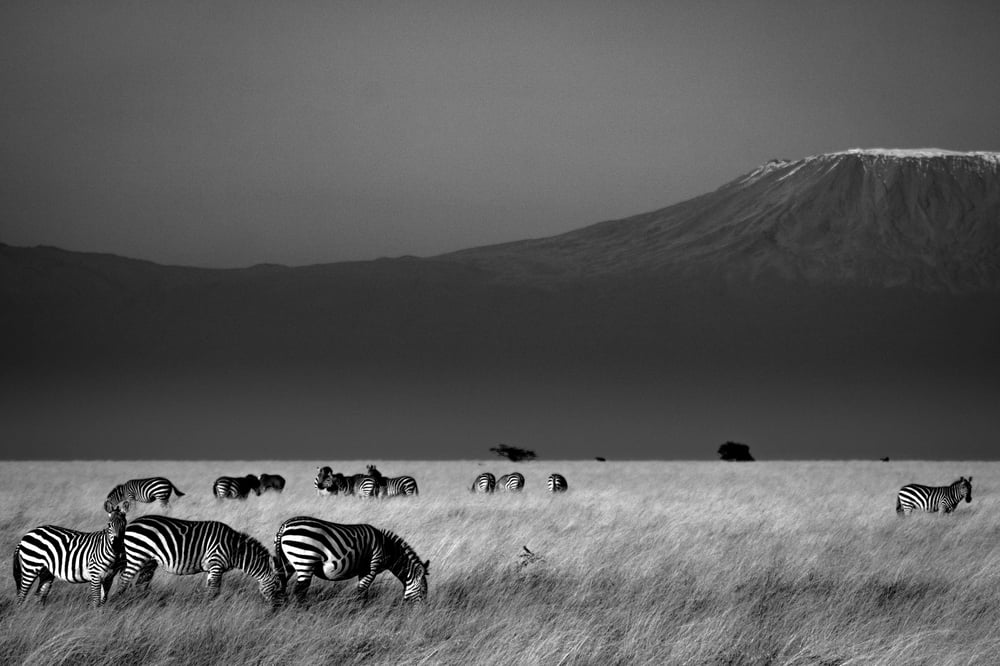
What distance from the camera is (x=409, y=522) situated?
21438mm

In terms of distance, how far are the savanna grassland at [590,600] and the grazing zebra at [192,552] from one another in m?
0.33

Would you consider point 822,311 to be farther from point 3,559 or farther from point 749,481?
point 3,559

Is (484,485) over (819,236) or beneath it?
beneath

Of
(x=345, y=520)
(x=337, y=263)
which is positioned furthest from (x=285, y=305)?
(x=345, y=520)

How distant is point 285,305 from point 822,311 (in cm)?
8283

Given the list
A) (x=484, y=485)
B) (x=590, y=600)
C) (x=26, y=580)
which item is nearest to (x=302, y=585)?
(x=26, y=580)

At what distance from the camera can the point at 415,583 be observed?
12.4m

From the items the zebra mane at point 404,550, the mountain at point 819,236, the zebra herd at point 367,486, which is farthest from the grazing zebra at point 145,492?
the mountain at point 819,236

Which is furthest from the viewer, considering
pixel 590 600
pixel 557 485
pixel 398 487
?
pixel 557 485

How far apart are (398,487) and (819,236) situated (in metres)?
134

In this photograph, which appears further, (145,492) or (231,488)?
(231,488)

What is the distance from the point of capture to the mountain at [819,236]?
148875mm

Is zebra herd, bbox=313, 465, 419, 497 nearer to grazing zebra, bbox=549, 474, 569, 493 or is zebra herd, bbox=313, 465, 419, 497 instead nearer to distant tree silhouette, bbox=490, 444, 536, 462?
grazing zebra, bbox=549, 474, 569, 493

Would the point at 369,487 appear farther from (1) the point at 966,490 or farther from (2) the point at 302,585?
(2) the point at 302,585
